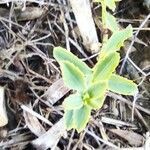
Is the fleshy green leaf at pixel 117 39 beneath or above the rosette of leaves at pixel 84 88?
above

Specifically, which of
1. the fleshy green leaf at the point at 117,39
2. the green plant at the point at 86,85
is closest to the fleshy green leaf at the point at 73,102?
the green plant at the point at 86,85

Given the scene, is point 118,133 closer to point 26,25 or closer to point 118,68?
point 118,68

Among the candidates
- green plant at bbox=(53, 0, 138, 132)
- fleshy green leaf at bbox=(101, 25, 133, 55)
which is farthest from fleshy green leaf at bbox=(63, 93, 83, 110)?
fleshy green leaf at bbox=(101, 25, 133, 55)

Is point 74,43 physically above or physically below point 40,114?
above

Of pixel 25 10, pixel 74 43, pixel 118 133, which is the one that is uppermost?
pixel 25 10

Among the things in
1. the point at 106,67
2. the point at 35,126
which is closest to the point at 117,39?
the point at 106,67

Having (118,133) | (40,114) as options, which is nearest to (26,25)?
(40,114)

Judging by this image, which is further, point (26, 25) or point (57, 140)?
point (26, 25)

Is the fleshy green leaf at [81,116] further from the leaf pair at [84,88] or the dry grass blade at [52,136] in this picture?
the dry grass blade at [52,136]
